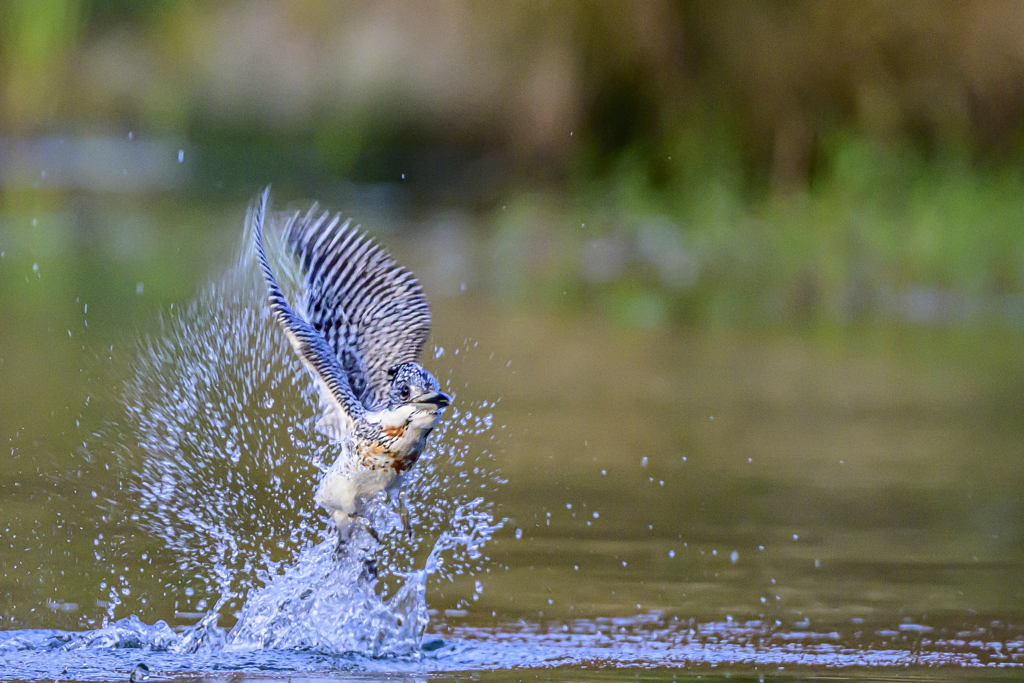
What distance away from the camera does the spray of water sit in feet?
13.6

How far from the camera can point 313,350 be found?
13.5ft

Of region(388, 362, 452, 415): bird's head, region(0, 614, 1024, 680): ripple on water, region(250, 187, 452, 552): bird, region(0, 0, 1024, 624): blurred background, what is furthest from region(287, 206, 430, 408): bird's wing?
region(0, 0, 1024, 624): blurred background

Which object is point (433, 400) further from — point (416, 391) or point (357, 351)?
point (357, 351)

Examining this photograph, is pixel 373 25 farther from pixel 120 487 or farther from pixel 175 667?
pixel 175 667

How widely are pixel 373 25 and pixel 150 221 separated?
2609 millimetres

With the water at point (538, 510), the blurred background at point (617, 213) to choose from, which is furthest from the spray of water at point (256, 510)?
the blurred background at point (617, 213)

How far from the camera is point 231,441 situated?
6.48 meters

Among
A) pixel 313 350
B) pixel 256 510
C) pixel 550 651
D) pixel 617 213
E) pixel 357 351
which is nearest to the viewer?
pixel 550 651

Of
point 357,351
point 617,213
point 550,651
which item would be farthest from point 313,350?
point 617,213

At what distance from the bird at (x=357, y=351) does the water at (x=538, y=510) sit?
16 cm

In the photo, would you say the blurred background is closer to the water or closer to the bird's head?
the water

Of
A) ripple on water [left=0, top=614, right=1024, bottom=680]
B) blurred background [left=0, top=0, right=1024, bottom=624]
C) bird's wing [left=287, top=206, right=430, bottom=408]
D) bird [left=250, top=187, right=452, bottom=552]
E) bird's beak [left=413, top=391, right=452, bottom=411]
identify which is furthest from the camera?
blurred background [left=0, top=0, right=1024, bottom=624]

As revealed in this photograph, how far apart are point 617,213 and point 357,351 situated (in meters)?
7.96

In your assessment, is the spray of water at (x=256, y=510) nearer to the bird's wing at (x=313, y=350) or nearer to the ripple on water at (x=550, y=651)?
the ripple on water at (x=550, y=651)
